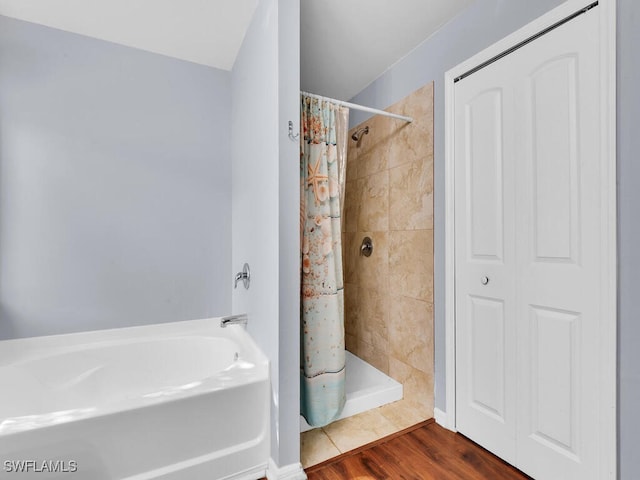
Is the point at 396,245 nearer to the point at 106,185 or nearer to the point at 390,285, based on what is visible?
the point at 390,285

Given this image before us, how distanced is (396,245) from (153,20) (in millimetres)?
2038

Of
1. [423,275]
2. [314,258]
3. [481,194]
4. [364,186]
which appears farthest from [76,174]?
[481,194]

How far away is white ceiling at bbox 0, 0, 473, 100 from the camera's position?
1.63 m

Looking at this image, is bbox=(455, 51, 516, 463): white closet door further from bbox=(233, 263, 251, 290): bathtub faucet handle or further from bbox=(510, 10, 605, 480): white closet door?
bbox=(233, 263, 251, 290): bathtub faucet handle

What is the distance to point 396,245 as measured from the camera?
212cm

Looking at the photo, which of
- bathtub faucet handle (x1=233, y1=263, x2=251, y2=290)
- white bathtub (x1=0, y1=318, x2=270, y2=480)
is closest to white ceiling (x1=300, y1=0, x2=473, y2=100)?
bathtub faucet handle (x1=233, y1=263, x2=251, y2=290)

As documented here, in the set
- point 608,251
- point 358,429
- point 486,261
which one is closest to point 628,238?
point 608,251

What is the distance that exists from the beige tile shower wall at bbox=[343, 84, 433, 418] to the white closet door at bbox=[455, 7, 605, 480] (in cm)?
24

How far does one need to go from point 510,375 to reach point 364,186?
1.57 m

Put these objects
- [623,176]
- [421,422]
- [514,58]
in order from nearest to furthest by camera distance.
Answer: [623,176] → [514,58] → [421,422]

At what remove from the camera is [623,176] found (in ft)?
A: 3.58

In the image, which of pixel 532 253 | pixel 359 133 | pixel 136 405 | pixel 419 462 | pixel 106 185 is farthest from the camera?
pixel 359 133

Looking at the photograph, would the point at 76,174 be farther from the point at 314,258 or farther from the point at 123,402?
the point at 314,258

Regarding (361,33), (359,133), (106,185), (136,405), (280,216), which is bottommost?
(136,405)
